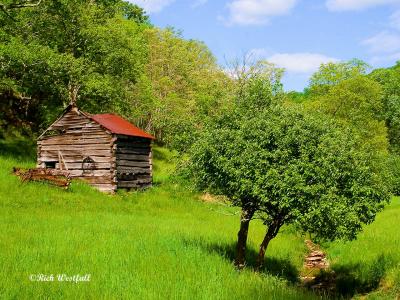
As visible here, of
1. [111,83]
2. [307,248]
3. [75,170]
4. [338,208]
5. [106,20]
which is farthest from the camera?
[106,20]

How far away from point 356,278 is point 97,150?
831 inches

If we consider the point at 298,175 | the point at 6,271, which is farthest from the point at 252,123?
the point at 6,271

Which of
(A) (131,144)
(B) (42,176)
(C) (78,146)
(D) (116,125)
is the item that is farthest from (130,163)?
(B) (42,176)

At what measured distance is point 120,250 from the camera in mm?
14023

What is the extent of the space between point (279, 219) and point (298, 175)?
2.24 metres

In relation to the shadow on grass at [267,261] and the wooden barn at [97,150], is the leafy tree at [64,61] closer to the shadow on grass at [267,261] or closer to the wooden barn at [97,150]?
the wooden barn at [97,150]

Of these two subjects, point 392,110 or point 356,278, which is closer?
point 356,278

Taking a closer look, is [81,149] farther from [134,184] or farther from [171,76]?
[171,76]

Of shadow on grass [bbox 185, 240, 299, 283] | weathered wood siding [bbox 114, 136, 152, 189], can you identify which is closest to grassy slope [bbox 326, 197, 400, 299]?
shadow on grass [bbox 185, 240, 299, 283]

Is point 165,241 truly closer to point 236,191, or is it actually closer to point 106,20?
point 236,191

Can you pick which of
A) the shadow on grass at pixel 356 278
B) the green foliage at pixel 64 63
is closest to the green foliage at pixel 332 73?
the green foliage at pixel 64 63

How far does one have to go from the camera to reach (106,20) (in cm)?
4072

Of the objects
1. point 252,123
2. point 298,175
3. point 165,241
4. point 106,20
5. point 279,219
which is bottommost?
point 165,241

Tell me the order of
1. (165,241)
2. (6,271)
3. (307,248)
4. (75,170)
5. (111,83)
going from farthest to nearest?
(111,83), (75,170), (307,248), (165,241), (6,271)
